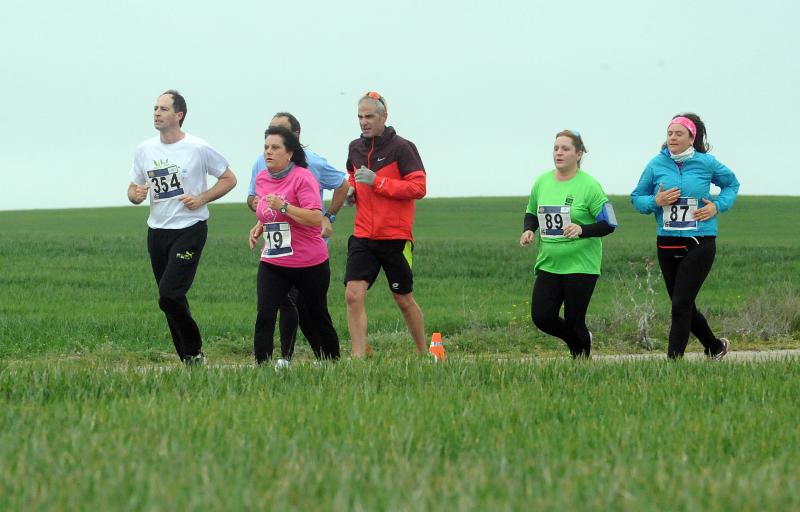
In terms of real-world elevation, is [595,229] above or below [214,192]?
below

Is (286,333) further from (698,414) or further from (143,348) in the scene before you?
(698,414)

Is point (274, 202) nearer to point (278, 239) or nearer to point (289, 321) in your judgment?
point (278, 239)

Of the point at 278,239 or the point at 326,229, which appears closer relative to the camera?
the point at 278,239

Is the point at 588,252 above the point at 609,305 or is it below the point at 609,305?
above

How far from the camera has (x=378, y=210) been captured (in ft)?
35.6

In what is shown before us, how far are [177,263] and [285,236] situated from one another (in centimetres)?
110

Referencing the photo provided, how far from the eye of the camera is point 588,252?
1047 centimetres

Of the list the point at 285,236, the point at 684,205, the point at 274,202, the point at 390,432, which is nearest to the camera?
the point at 390,432

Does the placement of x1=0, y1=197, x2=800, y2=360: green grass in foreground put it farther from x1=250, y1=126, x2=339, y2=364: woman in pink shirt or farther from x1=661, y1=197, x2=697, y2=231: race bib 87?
x1=661, y1=197, x2=697, y2=231: race bib 87

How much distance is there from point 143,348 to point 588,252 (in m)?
5.23

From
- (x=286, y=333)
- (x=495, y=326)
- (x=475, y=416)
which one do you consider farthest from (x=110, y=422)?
(x=495, y=326)

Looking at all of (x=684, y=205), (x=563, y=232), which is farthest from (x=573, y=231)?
(x=684, y=205)

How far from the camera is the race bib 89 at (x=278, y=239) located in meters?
9.89

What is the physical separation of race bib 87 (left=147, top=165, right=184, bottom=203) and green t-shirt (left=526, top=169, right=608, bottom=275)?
9.49 feet
